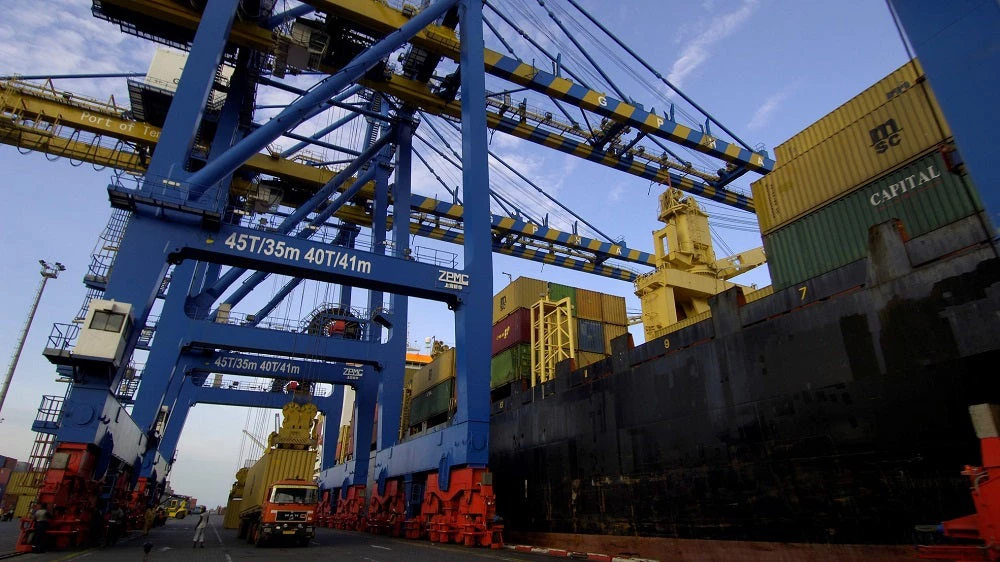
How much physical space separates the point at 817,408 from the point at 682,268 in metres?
12.9

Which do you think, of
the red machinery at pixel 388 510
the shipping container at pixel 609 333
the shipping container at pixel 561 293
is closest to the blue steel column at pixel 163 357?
the red machinery at pixel 388 510

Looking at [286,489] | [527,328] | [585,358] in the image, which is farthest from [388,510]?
[585,358]

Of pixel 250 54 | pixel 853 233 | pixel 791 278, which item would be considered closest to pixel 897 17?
pixel 853 233

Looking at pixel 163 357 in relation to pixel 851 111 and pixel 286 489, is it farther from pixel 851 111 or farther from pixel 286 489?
pixel 851 111

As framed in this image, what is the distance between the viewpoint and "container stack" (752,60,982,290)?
9.33 m

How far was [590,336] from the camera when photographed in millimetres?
20875

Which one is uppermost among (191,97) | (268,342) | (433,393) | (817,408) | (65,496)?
(191,97)

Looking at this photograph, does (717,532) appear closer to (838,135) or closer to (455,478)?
(455,478)

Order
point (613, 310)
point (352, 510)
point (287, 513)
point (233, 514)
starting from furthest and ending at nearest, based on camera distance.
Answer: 1. point (233, 514)
2. point (352, 510)
3. point (613, 310)
4. point (287, 513)

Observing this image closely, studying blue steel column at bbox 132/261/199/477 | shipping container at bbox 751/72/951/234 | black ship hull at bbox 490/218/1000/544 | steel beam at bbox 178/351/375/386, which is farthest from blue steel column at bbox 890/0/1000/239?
steel beam at bbox 178/351/375/386

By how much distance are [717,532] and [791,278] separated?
5.61 metres

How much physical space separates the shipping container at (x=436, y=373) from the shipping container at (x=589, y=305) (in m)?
6.61

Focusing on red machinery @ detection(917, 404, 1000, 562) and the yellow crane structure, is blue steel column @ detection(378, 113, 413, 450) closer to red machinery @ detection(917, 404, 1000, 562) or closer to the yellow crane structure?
the yellow crane structure

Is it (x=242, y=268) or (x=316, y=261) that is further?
(x=242, y=268)
